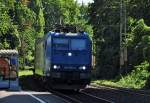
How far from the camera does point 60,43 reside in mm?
33969

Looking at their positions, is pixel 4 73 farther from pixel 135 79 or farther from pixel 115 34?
pixel 115 34

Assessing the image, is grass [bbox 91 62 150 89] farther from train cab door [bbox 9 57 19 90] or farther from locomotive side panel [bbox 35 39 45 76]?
train cab door [bbox 9 57 19 90]

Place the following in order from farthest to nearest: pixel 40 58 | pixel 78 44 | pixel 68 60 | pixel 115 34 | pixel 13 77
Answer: pixel 115 34
pixel 40 58
pixel 13 77
pixel 78 44
pixel 68 60

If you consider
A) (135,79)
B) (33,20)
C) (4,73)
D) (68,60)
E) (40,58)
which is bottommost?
(135,79)

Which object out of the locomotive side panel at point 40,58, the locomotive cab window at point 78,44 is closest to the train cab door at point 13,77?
the locomotive side panel at point 40,58

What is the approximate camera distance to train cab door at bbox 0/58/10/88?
1372 inches

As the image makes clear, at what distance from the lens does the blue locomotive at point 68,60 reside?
3291 centimetres

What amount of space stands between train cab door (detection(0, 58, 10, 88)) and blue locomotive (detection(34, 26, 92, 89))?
244 cm

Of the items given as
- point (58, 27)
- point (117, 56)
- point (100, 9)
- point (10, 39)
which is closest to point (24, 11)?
point (10, 39)

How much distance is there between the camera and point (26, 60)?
111875mm

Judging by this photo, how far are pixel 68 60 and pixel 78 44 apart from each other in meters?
1.21

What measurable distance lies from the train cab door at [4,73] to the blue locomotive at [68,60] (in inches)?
96.2

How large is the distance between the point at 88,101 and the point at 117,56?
32.5 m

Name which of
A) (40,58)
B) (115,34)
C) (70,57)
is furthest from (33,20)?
(70,57)
